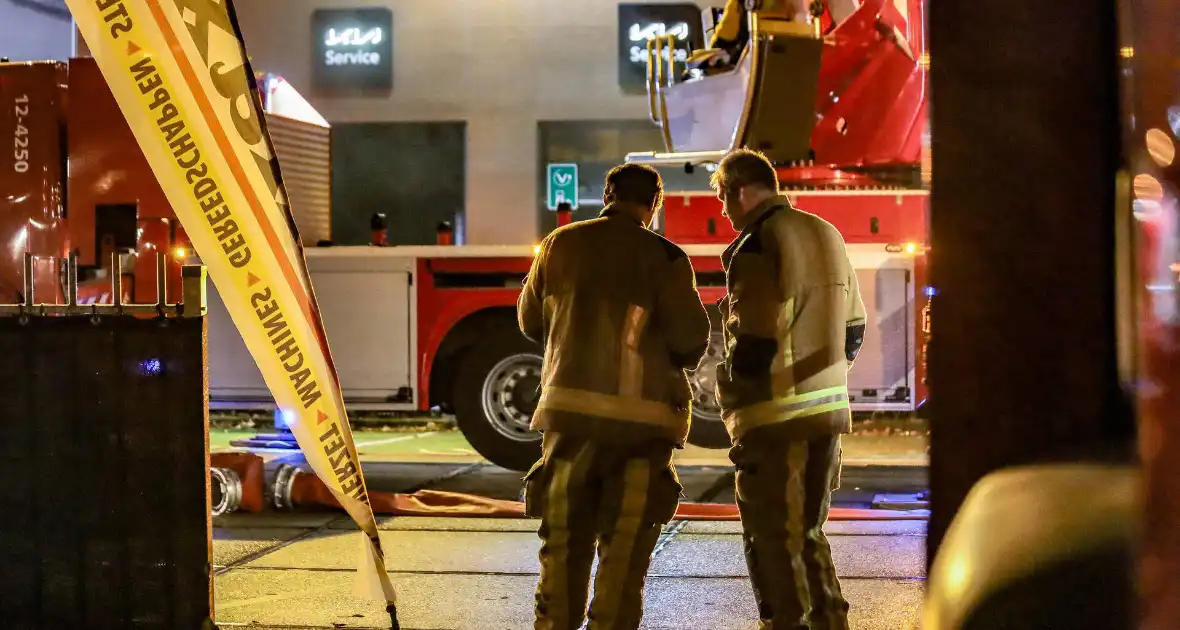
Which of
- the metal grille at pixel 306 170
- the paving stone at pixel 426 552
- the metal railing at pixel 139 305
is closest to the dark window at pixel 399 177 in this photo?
the metal grille at pixel 306 170

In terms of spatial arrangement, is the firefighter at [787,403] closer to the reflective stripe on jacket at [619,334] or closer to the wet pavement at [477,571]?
the reflective stripe on jacket at [619,334]

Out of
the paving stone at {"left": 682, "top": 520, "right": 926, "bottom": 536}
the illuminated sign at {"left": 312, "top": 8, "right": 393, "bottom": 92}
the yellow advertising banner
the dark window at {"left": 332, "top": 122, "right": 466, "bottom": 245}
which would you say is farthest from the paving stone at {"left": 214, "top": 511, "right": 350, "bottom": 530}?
the illuminated sign at {"left": 312, "top": 8, "right": 393, "bottom": 92}

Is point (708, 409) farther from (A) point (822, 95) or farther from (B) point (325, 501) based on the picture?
(B) point (325, 501)

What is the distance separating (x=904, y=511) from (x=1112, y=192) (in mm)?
5127

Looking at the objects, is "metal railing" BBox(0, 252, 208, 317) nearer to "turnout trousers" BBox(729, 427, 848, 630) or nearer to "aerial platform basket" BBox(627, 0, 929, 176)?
"turnout trousers" BBox(729, 427, 848, 630)

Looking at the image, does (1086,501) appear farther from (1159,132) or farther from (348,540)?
(348,540)

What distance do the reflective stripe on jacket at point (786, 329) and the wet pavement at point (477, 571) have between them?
108 centimetres

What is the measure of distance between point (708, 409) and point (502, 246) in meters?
1.69

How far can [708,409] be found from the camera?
24.9ft

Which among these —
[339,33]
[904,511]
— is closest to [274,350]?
[904,511]

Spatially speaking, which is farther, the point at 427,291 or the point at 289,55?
the point at 289,55

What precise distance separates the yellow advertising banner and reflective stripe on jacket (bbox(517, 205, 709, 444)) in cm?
69

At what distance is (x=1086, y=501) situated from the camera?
1381mm

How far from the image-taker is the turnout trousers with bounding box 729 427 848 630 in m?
3.46
